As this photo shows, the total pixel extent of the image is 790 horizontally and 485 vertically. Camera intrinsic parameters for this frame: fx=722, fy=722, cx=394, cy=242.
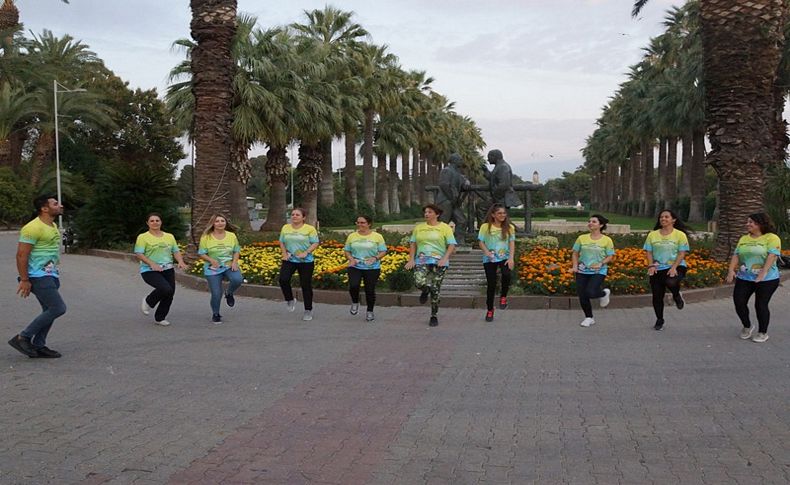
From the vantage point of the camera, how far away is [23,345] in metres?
6.86

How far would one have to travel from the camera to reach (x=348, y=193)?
44.4m

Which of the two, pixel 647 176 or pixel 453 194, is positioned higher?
pixel 647 176

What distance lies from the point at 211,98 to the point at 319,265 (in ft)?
15.9

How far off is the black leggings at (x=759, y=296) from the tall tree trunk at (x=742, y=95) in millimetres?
5986

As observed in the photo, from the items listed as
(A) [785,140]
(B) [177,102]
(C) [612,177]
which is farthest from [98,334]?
(C) [612,177]

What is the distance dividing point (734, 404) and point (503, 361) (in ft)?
7.24

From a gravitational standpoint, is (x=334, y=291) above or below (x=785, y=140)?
below

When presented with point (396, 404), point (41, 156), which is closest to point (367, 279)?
point (396, 404)

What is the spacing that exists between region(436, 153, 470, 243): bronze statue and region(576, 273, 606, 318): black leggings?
7590mm

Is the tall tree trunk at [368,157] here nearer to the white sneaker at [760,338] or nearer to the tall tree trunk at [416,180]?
the tall tree trunk at [416,180]

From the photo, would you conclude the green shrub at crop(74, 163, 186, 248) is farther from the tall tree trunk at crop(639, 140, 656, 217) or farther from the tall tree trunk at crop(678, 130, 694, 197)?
the tall tree trunk at crop(639, 140, 656, 217)

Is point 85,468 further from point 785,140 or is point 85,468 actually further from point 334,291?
point 785,140

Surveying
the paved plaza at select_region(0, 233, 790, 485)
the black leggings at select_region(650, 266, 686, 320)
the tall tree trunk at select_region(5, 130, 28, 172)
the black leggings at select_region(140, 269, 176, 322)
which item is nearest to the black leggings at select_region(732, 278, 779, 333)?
the paved plaza at select_region(0, 233, 790, 485)

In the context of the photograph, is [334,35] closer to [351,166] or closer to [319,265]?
[351,166]
